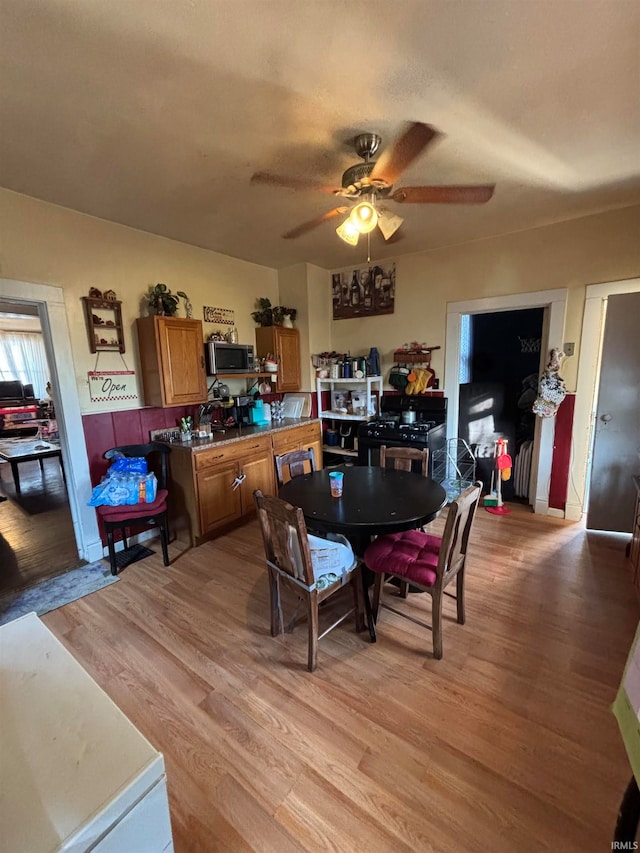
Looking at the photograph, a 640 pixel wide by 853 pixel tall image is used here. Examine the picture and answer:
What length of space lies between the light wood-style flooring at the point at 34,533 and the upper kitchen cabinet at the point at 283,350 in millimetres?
2644

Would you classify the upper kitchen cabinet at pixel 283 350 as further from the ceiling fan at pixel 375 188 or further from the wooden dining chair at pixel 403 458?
the ceiling fan at pixel 375 188

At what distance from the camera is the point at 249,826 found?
126 centimetres

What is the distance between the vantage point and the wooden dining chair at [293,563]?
67.9 inches

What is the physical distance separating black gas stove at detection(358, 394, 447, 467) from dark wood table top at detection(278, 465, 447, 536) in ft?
3.82

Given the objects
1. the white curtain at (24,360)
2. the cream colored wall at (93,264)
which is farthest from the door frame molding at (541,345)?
the white curtain at (24,360)

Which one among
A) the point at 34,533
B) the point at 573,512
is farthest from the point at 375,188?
the point at 34,533

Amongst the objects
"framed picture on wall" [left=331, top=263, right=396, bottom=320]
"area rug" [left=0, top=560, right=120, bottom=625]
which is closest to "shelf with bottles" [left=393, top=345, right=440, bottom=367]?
"framed picture on wall" [left=331, top=263, right=396, bottom=320]

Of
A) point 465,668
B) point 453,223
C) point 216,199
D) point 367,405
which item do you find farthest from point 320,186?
point 465,668

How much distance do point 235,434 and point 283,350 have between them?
130 cm

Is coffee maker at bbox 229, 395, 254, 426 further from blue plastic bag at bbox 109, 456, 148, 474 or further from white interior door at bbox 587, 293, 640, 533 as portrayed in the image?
white interior door at bbox 587, 293, 640, 533

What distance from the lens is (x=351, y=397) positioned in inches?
181

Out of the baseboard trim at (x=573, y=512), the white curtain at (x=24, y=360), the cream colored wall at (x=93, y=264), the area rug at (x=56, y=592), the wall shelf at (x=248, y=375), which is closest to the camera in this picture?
the area rug at (x=56, y=592)

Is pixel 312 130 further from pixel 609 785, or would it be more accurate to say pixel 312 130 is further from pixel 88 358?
pixel 609 785

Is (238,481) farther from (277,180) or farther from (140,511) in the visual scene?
(277,180)
